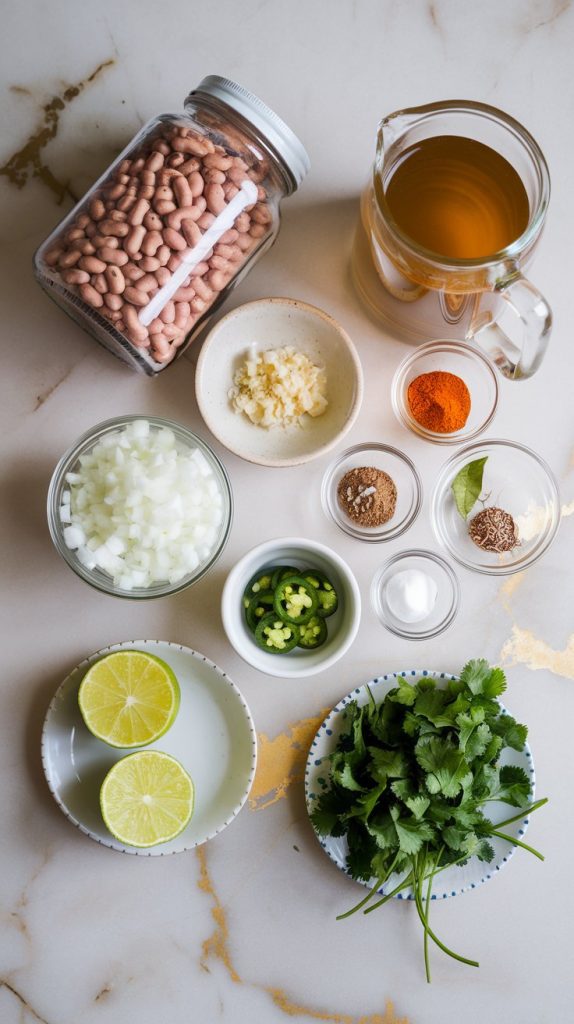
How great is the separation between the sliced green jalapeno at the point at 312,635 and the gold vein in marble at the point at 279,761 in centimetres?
16

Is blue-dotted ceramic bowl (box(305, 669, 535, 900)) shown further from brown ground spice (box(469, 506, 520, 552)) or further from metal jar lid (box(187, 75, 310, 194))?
metal jar lid (box(187, 75, 310, 194))

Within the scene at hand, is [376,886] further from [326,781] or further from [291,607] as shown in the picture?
[291,607]

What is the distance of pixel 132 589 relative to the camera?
4.47 feet

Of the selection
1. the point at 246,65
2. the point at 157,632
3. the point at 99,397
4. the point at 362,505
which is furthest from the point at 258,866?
the point at 246,65

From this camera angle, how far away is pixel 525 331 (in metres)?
1.24

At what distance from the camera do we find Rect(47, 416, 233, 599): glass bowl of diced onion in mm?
1314

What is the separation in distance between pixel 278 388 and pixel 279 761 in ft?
2.30

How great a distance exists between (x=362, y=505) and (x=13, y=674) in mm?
726

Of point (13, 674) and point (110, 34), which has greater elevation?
point (110, 34)

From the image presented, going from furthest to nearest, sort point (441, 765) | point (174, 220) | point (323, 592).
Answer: point (323, 592), point (441, 765), point (174, 220)

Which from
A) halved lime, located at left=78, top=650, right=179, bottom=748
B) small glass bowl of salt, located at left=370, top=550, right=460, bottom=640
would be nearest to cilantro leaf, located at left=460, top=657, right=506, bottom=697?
small glass bowl of salt, located at left=370, top=550, right=460, bottom=640

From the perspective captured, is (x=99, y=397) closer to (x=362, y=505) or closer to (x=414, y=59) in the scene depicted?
(x=362, y=505)

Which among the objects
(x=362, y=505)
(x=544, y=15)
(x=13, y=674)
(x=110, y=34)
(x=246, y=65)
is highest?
(x=544, y=15)

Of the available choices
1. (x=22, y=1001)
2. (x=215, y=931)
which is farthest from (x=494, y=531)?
(x=22, y=1001)
